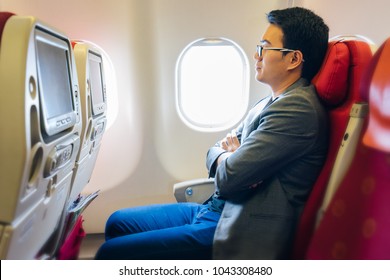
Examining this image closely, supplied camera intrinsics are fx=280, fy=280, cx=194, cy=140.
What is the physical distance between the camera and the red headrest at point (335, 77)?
1.01 m

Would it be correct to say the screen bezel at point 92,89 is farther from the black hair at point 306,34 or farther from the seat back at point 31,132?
the black hair at point 306,34

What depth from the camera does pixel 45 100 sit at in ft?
2.64

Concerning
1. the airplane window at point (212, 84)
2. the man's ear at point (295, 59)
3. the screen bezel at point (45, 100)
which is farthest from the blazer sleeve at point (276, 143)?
the airplane window at point (212, 84)

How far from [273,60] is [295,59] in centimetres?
9

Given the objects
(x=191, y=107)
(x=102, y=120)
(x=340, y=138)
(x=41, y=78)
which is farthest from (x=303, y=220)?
(x=191, y=107)

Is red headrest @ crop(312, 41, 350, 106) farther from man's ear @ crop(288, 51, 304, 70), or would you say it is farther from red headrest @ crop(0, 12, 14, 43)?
red headrest @ crop(0, 12, 14, 43)

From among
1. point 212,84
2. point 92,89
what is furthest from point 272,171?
point 212,84

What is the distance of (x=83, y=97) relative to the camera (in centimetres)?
127

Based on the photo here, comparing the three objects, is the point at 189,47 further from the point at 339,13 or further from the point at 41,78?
the point at 41,78

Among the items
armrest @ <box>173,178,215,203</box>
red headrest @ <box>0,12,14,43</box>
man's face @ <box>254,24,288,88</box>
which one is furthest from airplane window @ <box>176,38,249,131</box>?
red headrest @ <box>0,12,14,43</box>

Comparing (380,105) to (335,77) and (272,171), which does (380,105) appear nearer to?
(335,77)

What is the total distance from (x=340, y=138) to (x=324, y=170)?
0.13 m

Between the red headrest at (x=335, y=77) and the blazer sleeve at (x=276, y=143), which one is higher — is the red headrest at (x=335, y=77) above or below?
above

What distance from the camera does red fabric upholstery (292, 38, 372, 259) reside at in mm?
1007
